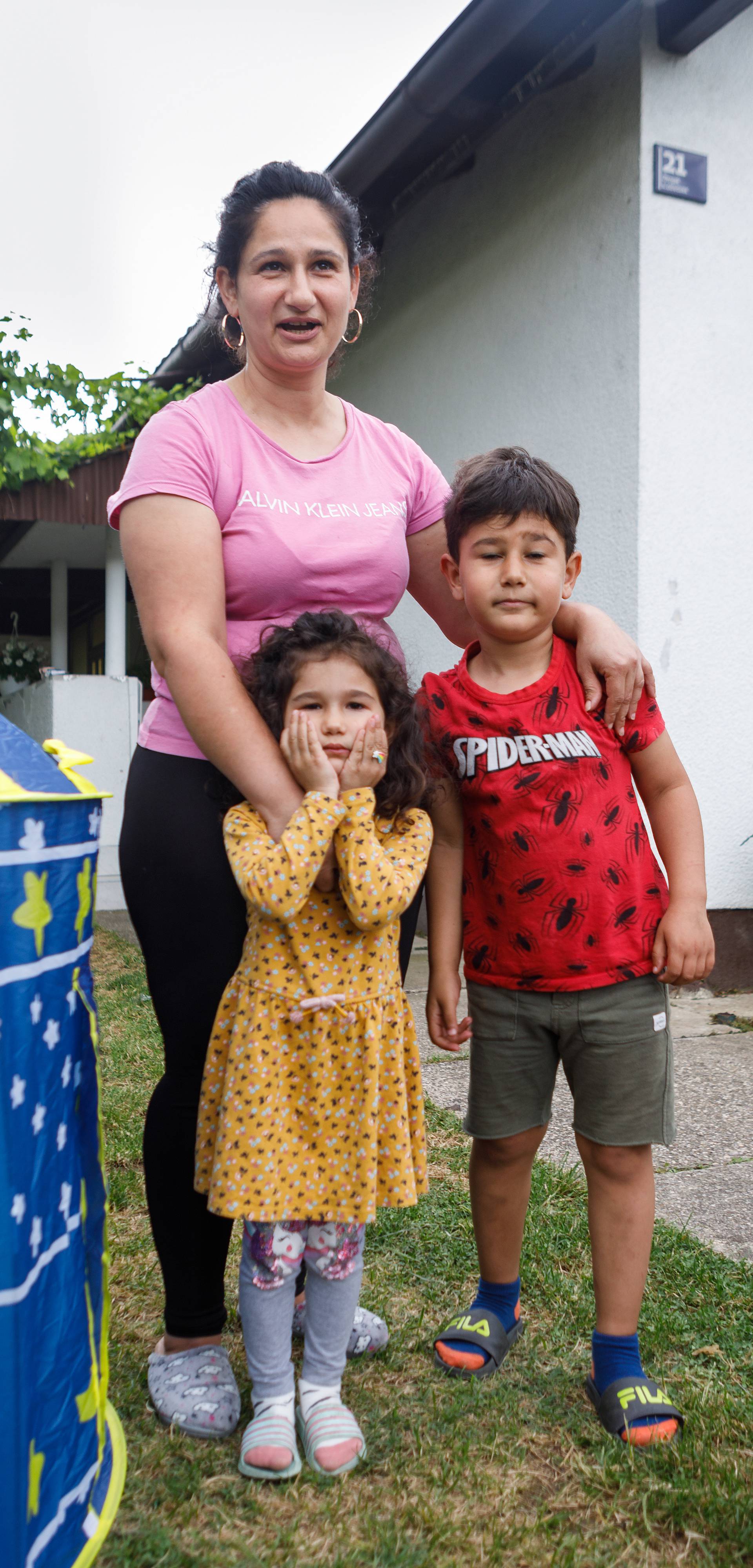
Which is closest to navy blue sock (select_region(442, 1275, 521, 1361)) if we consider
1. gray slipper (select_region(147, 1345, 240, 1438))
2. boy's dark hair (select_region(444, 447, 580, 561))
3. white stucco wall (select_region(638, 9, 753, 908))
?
gray slipper (select_region(147, 1345, 240, 1438))

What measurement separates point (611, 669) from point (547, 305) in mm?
3560

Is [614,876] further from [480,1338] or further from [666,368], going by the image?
[666,368]

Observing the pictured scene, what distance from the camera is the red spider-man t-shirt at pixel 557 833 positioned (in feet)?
5.64

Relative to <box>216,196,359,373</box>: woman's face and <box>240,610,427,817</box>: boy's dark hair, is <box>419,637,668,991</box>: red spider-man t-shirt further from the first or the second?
<box>216,196,359,373</box>: woman's face

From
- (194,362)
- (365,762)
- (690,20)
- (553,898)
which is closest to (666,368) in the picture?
(690,20)

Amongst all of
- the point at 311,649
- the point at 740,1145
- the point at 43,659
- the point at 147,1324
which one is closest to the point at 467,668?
the point at 311,649

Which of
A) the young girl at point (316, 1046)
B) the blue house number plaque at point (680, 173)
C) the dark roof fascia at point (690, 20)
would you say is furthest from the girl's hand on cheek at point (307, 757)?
the dark roof fascia at point (690, 20)

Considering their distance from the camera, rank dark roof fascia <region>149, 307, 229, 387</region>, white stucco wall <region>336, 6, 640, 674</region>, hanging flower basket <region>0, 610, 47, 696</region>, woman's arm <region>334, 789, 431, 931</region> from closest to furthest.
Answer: woman's arm <region>334, 789, 431, 931</region> < white stucco wall <region>336, 6, 640, 674</region> < dark roof fascia <region>149, 307, 229, 387</region> < hanging flower basket <region>0, 610, 47, 696</region>

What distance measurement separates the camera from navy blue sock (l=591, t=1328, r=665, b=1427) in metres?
1.67

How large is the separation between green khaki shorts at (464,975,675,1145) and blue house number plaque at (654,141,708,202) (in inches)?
138

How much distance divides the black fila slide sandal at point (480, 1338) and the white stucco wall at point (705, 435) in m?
2.68

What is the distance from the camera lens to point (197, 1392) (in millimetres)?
1641

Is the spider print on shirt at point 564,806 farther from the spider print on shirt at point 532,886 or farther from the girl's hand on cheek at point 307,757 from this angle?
the girl's hand on cheek at point 307,757

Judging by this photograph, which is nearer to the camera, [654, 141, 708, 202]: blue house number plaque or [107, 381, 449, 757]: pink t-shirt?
[107, 381, 449, 757]: pink t-shirt
